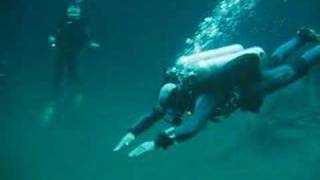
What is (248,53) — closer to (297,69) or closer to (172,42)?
(297,69)

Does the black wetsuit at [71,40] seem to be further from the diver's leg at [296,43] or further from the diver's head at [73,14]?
the diver's leg at [296,43]

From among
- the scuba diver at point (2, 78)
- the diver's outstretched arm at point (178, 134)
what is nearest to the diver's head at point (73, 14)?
the scuba diver at point (2, 78)

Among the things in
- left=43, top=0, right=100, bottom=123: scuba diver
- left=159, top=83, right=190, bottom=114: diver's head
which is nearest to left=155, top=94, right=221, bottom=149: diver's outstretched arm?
left=159, top=83, right=190, bottom=114: diver's head

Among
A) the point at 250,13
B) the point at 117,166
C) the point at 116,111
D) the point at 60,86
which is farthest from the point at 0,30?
the point at 117,166

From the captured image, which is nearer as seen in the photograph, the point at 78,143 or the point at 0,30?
the point at 0,30

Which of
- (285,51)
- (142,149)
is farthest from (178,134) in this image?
(285,51)

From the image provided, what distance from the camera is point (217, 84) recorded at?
6.89 m

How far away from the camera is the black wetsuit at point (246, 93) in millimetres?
6707

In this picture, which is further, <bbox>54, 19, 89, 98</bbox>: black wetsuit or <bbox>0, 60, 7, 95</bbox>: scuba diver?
<bbox>0, 60, 7, 95</bbox>: scuba diver

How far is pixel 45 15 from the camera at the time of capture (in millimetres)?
15648

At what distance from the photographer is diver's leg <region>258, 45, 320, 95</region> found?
732 centimetres

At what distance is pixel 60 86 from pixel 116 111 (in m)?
5.71

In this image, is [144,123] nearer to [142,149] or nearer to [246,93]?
[142,149]

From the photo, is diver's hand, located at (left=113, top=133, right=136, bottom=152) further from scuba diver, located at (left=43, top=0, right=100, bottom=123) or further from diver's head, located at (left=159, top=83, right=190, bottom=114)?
scuba diver, located at (left=43, top=0, right=100, bottom=123)
